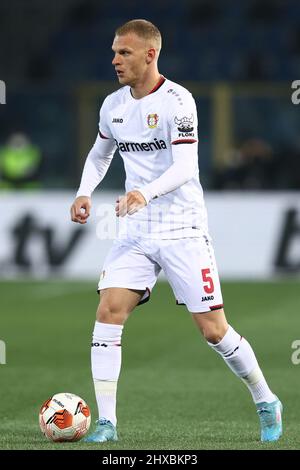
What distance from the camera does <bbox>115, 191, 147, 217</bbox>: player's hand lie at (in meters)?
6.15

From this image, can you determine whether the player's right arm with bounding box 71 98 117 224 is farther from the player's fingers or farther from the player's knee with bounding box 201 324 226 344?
the player's knee with bounding box 201 324 226 344

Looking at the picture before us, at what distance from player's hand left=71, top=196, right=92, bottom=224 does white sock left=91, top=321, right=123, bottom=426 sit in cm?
57

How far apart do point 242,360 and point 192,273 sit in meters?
0.54

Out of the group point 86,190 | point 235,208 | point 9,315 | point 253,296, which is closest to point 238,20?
point 235,208

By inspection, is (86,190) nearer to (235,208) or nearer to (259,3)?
(235,208)

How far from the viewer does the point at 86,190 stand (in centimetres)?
684

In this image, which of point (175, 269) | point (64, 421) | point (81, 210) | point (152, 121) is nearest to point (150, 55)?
point (152, 121)

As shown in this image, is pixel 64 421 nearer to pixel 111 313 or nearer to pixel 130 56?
pixel 111 313

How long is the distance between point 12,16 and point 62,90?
2.34 meters

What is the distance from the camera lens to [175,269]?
21.9 feet

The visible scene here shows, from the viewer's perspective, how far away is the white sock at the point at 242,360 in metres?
6.63

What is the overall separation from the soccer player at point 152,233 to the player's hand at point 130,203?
0.33 metres

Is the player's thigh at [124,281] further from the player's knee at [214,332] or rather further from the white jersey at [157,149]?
the player's knee at [214,332]

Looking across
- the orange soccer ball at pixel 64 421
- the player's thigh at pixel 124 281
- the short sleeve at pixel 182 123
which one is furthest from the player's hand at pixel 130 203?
the orange soccer ball at pixel 64 421
